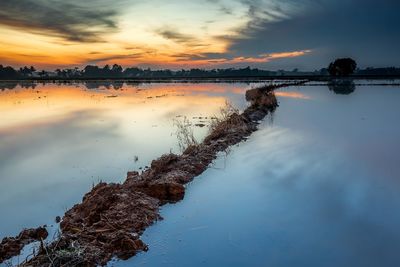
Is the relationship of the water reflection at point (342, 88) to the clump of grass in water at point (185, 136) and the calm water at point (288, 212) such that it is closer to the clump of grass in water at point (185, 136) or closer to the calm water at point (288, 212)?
A: the clump of grass in water at point (185, 136)

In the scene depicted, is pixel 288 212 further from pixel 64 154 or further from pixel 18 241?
pixel 64 154

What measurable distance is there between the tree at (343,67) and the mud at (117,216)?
9467 centimetres

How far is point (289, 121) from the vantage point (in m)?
19.6

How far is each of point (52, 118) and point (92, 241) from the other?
18135 mm

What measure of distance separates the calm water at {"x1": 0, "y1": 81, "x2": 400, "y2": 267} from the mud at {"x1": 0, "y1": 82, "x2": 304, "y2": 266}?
27 cm

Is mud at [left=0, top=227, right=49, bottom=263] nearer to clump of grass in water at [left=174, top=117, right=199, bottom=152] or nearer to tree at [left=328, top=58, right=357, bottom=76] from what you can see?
clump of grass in water at [left=174, top=117, right=199, bottom=152]

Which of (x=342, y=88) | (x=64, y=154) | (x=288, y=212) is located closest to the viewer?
(x=288, y=212)

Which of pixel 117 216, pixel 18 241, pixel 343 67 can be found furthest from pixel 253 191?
pixel 343 67

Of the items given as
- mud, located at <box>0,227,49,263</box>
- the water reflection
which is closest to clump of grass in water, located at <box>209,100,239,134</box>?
mud, located at <box>0,227,49,263</box>

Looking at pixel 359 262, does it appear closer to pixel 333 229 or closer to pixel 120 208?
pixel 333 229

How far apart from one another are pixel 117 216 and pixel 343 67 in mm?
99530

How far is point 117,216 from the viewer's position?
6223 mm

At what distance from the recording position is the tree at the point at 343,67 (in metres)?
95.2

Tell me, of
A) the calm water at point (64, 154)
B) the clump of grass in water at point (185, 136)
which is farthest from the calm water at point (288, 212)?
the calm water at point (64, 154)
